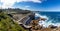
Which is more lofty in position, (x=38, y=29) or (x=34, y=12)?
(x=34, y=12)

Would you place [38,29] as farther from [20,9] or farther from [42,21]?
[20,9]

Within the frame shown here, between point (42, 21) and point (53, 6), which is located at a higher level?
point (53, 6)

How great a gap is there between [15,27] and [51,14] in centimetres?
142

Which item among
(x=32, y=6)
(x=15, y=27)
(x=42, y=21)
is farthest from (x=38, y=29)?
(x=15, y=27)

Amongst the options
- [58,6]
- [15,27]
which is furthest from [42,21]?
[15,27]

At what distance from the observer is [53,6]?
553 centimetres

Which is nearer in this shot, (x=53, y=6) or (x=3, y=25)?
(x=3, y=25)

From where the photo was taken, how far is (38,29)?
5.21 meters

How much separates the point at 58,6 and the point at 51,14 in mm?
341

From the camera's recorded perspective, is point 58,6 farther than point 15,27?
Yes

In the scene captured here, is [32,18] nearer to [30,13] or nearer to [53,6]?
[30,13]

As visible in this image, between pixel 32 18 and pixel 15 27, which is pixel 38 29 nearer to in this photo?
pixel 32 18

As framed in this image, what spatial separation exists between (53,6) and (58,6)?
14 cm

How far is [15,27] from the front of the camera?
420 centimetres
